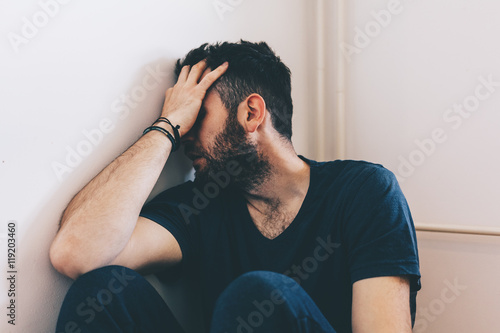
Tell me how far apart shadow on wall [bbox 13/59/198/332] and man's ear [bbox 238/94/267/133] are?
219mm

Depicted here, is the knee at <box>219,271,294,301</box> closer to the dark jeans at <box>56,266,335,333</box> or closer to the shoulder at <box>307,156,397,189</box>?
the dark jeans at <box>56,266,335,333</box>

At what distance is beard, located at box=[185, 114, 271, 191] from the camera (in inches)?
43.6

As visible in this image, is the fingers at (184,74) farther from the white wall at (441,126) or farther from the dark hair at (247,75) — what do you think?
the white wall at (441,126)

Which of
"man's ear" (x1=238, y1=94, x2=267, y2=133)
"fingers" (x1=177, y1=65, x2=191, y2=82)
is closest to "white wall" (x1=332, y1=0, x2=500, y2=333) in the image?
"man's ear" (x1=238, y1=94, x2=267, y2=133)

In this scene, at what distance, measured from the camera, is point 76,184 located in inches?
36.3

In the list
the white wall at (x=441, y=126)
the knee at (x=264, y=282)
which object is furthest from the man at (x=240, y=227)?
the white wall at (x=441, y=126)

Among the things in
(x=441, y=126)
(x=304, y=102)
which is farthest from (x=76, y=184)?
(x=441, y=126)

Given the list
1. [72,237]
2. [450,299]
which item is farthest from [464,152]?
[72,237]

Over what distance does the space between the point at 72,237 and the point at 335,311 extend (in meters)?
0.62

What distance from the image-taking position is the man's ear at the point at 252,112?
1119mm

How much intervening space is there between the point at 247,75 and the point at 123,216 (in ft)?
1.68

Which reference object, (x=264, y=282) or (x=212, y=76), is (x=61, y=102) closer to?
(x=212, y=76)

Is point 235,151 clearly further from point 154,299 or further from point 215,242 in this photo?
point 154,299

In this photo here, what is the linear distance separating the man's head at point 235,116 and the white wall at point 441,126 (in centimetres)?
57
